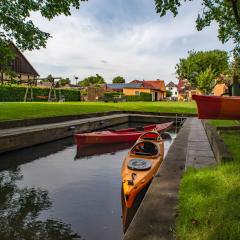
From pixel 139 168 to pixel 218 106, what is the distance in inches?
112

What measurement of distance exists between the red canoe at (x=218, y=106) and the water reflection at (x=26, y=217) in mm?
4145

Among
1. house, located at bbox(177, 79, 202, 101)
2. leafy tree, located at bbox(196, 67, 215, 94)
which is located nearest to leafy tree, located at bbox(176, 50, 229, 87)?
house, located at bbox(177, 79, 202, 101)

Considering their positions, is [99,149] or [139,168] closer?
[139,168]

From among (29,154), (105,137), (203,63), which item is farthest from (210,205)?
(203,63)

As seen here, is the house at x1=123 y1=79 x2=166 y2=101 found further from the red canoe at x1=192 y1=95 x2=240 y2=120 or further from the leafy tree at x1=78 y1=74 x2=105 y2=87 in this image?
the red canoe at x1=192 y1=95 x2=240 y2=120

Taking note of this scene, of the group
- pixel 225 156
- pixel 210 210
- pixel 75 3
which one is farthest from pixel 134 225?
pixel 75 3

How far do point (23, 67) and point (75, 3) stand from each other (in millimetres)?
50741

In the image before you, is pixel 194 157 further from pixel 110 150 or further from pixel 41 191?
pixel 110 150

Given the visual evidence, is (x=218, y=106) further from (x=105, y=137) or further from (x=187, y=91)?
(x=187, y=91)

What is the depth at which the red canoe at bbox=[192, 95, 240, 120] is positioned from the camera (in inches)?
282

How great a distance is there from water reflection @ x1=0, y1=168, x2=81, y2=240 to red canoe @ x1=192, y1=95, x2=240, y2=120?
4.14m

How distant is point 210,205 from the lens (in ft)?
16.0

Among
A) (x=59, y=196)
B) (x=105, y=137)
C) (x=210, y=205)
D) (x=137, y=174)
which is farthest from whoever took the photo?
(x=105, y=137)

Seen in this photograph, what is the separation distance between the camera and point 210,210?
464 centimetres
